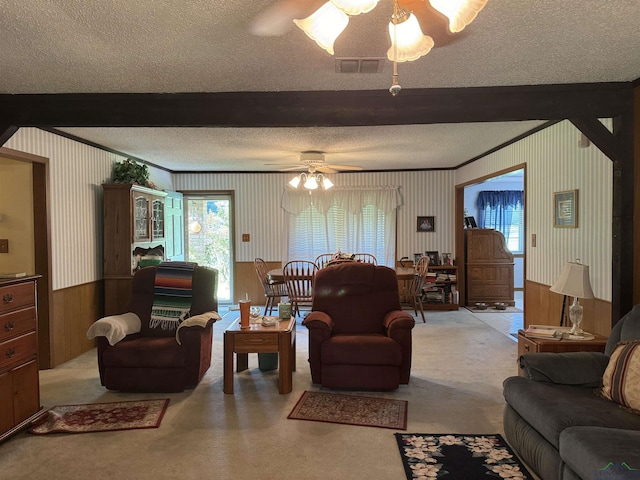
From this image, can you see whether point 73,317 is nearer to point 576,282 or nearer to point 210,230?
point 210,230

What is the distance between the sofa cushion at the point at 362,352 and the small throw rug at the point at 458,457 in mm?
788

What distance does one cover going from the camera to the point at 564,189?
426 centimetres

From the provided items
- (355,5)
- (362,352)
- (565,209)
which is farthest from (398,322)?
(355,5)

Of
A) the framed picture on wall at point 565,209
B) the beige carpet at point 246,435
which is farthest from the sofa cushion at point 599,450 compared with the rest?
the framed picture on wall at point 565,209

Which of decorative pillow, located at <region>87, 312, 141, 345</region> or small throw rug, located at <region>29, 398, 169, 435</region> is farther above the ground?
decorative pillow, located at <region>87, 312, 141, 345</region>

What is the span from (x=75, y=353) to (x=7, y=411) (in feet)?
6.87

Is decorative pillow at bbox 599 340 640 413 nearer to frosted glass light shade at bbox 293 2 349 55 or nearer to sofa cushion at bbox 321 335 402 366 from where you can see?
sofa cushion at bbox 321 335 402 366

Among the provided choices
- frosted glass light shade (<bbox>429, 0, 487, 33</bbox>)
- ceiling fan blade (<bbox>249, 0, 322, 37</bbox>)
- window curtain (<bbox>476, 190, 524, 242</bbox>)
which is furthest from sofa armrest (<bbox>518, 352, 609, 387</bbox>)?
window curtain (<bbox>476, 190, 524, 242</bbox>)

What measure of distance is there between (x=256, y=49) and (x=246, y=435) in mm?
2369

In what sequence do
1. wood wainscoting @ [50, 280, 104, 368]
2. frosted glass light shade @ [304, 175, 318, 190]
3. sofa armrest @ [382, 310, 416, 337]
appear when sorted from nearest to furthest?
sofa armrest @ [382, 310, 416, 337] < wood wainscoting @ [50, 280, 104, 368] < frosted glass light shade @ [304, 175, 318, 190]

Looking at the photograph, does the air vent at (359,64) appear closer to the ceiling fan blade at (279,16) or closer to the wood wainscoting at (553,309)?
the ceiling fan blade at (279,16)

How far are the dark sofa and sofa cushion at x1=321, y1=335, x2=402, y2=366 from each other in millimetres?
1029

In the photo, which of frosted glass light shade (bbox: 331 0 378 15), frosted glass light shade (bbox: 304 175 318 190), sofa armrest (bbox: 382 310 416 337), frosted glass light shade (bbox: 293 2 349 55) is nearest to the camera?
frosted glass light shade (bbox: 331 0 378 15)

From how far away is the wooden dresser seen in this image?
114 inches
